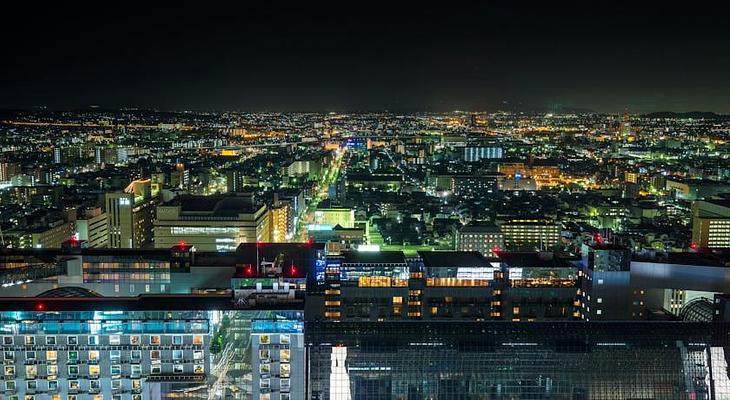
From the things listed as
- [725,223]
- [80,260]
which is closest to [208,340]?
[80,260]

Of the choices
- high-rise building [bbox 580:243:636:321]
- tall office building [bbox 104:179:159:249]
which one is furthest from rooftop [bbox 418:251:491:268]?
tall office building [bbox 104:179:159:249]

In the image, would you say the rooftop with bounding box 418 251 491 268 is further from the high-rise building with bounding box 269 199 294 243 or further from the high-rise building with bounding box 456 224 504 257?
the high-rise building with bounding box 269 199 294 243

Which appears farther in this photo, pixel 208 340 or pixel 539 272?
pixel 539 272

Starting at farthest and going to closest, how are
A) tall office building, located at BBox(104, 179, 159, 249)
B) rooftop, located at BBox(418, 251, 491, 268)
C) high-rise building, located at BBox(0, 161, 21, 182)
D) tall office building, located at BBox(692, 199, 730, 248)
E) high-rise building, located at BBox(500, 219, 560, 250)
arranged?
high-rise building, located at BBox(0, 161, 21, 182), tall office building, located at BBox(692, 199, 730, 248), high-rise building, located at BBox(500, 219, 560, 250), tall office building, located at BBox(104, 179, 159, 249), rooftop, located at BBox(418, 251, 491, 268)

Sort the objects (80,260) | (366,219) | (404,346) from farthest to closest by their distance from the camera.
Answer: (366,219), (80,260), (404,346)

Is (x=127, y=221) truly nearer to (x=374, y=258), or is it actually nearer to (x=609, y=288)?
(x=374, y=258)

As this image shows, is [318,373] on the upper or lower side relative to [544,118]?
lower

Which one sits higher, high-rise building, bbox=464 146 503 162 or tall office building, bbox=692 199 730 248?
high-rise building, bbox=464 146 503 162

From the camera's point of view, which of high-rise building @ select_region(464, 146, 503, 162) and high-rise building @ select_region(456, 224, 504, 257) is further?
high-rise building @ select_region(464, 146, 503, 162)

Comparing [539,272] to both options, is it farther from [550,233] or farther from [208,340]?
[550,233]

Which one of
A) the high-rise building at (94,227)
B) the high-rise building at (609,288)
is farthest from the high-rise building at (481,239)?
the high-rise building at (94,227)

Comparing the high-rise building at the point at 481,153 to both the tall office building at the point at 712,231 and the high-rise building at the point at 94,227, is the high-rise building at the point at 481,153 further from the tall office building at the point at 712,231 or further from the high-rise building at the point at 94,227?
the high-rise building at the point at 94,227
